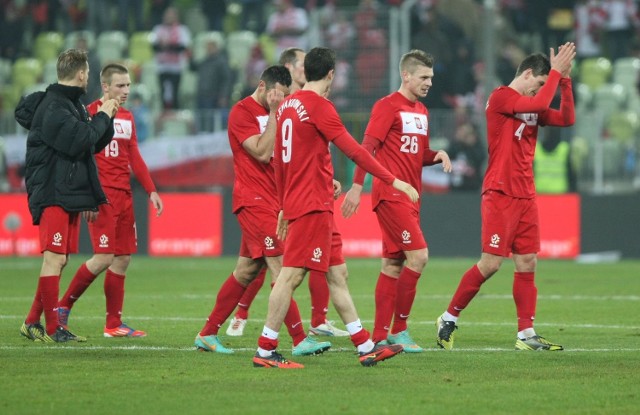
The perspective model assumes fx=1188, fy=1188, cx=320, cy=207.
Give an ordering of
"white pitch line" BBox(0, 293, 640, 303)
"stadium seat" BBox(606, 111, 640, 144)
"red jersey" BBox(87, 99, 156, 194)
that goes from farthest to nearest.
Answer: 1. "stadium seat" BBox(606, 111, 640, 144)
2. "white pitch line" BBox(0, 293, 640, 303)
3. "red jersey" BBox(87, 99, 156, 194)

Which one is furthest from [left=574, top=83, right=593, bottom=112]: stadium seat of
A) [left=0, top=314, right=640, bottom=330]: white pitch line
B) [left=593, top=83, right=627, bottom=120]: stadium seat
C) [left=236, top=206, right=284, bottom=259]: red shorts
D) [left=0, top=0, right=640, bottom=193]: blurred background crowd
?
[left=236, top=206, right=284, bottom=259]: red shorts

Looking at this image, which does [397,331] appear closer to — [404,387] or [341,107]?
[404,387]

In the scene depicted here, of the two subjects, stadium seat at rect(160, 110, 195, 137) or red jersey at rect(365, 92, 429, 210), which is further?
stadium seat at rect(160, 110, 195, 137)

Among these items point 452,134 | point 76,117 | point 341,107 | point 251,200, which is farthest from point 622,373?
point 341,107

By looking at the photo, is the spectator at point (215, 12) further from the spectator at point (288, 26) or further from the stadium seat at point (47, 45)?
the stadium seat at point (47, 45)

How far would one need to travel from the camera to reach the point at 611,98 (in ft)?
76.1

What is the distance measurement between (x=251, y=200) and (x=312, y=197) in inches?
48.4

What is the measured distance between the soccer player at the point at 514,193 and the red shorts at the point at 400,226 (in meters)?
0.62

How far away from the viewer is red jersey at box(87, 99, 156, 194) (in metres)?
10.6

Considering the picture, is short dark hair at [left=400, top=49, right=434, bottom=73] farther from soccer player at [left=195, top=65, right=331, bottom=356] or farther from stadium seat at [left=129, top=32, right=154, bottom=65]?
stadium seat at [left=129, top=32, right=154, bottom=65]

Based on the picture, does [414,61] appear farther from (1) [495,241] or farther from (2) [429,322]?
(2) [429,322]

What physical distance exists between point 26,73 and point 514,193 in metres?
19.0

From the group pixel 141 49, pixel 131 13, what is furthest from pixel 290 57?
pixel 131 13

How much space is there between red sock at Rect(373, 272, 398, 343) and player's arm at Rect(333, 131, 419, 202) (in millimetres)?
1594
